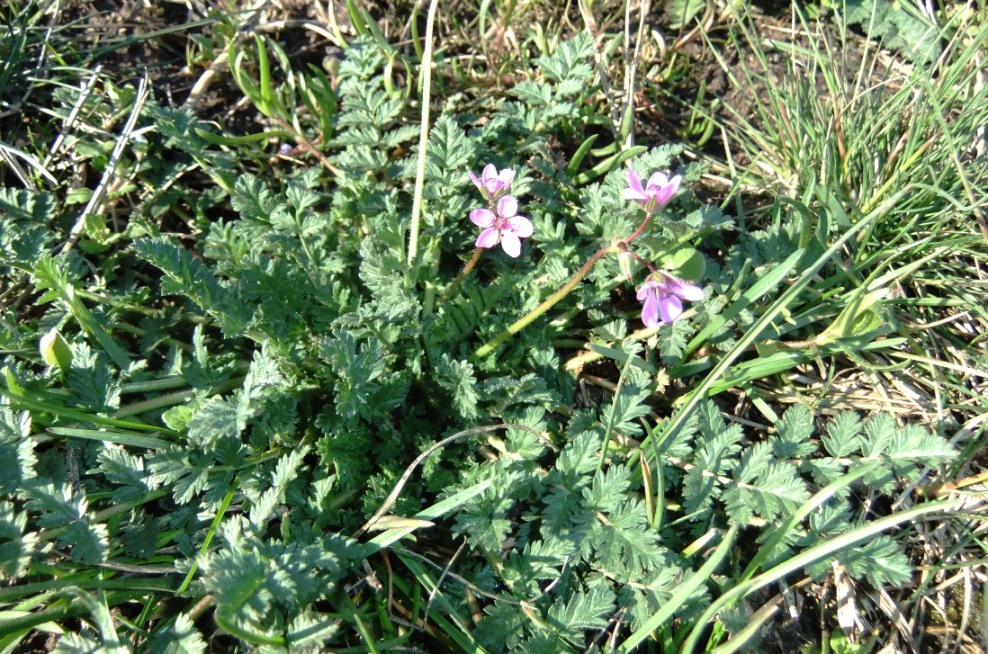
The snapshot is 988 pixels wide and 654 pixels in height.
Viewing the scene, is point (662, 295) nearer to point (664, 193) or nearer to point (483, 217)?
point (664, 193)

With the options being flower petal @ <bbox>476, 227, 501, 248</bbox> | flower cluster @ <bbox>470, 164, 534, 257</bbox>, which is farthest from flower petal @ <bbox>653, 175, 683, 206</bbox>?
flower petal @ <bbox>476, 227, 501, 248</bbox>

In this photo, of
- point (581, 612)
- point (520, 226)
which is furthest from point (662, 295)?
point (581, 612)

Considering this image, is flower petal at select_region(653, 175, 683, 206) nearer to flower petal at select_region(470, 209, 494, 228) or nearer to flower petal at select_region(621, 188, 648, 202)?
flower petal at select_region(621, 188, 648, 202)

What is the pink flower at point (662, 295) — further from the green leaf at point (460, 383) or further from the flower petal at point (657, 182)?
the green leaf at point (460, 383)

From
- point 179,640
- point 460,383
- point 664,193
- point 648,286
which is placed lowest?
point 179,640

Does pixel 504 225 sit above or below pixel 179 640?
above

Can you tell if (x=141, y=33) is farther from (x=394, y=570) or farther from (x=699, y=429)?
(x=699, y=429)

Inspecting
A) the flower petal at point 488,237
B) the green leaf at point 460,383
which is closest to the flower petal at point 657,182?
the flower petal at point 488,237
